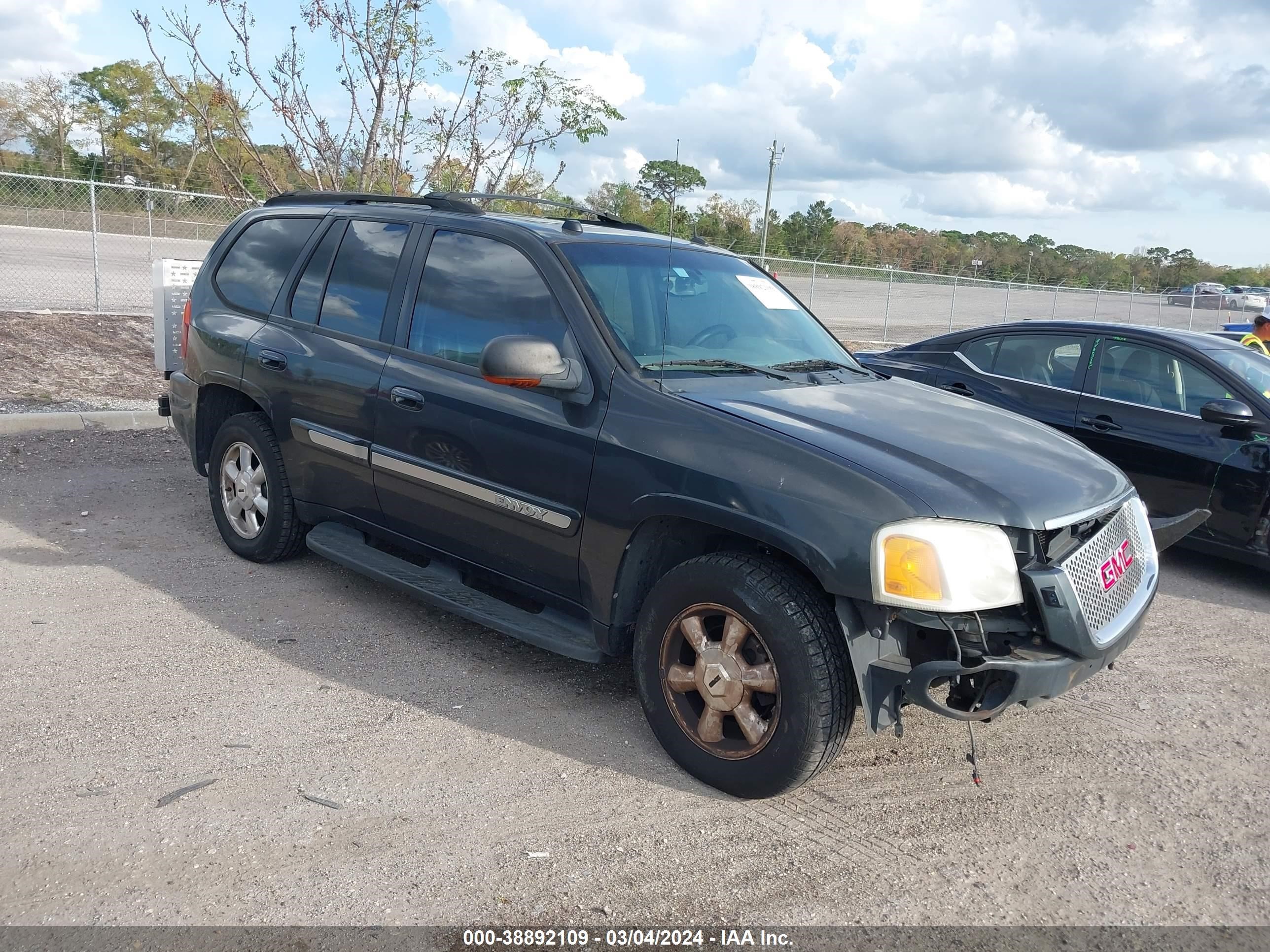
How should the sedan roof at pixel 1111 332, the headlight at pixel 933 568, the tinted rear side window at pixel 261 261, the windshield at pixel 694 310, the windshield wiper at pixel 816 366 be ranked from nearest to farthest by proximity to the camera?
the headlight at pixel 933 568, the windshield at pixel 694 310, the windshield wiper at pixel 816 366, the tinted rear side window at pixel 261 261, the sedan roof at pixel 1111 332

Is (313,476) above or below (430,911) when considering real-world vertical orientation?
above

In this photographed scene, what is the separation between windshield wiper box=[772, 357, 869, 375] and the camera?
4.29 m

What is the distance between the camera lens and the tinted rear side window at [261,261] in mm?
5305

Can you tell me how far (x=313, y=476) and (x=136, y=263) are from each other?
18.4 m

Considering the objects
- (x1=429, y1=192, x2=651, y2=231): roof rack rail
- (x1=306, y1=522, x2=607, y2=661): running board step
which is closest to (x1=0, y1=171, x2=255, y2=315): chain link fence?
(x1=429, y1=192, x2=651, y2=231): roof rack rail

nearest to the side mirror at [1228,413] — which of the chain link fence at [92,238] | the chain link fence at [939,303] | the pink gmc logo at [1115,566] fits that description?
the pink gmc logo at [1115,566]

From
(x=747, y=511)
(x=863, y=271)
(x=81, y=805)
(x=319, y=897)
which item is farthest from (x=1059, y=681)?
(x=863, y=271)

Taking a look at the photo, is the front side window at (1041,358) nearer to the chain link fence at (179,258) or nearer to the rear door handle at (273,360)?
the rear door handle at (273,360)

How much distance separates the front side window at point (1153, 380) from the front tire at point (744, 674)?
4.33 metres

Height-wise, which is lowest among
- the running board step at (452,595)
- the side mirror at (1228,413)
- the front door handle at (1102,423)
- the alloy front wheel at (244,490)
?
the running board step at (452,595)

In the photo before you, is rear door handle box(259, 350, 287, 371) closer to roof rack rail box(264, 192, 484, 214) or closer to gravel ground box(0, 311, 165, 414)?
roof rack rail box(264, 192, 484, 214)

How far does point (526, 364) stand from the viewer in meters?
3.63

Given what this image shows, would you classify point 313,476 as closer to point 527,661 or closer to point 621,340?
point 527,661

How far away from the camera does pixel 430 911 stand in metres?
2.78
